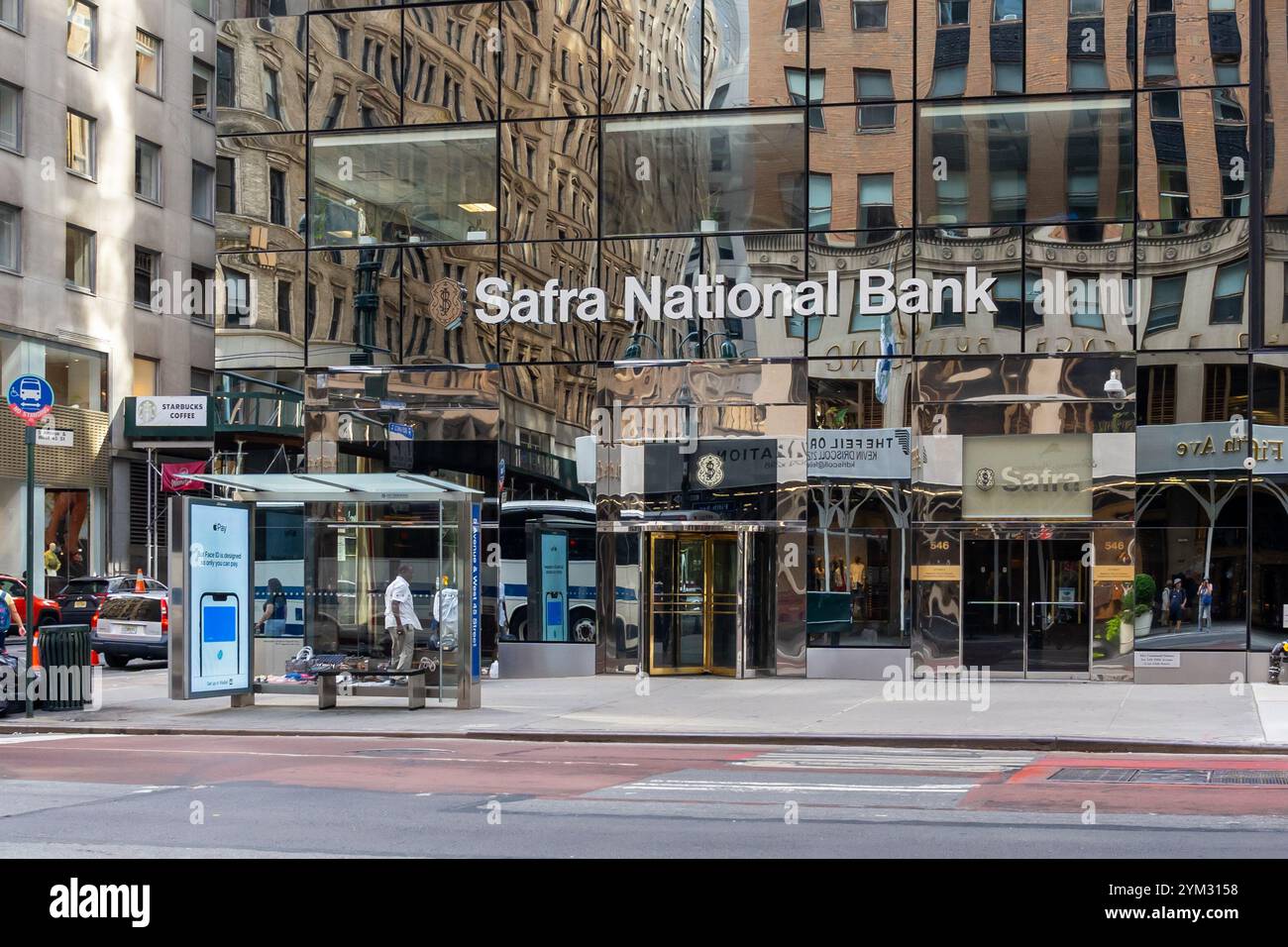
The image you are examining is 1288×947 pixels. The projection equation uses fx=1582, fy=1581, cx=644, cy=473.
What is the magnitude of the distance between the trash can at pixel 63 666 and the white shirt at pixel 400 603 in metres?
3.71

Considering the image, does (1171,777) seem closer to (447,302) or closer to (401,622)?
(401,622)

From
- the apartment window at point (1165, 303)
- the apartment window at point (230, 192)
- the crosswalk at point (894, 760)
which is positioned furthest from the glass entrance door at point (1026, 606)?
the apartment window at point (230, 192)

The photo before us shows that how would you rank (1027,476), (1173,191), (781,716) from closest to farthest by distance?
(781,716), (1173,191), (1027,476)

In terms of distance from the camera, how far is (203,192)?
50.7 m

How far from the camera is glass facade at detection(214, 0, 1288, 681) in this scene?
23.1 metres

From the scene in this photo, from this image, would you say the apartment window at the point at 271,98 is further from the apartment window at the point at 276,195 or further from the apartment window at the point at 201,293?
the apartment window at the point at 201,293

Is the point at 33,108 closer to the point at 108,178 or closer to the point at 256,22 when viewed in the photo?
the point at 108,178

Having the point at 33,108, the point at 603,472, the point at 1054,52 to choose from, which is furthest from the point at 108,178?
A: the point at 1054,52

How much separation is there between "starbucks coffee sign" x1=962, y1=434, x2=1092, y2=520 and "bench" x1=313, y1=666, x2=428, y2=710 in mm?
8844

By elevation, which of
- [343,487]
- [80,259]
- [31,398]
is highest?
[80,259]

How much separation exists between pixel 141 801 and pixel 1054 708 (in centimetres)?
1149

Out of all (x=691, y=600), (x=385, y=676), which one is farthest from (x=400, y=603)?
(x=691, y=600)

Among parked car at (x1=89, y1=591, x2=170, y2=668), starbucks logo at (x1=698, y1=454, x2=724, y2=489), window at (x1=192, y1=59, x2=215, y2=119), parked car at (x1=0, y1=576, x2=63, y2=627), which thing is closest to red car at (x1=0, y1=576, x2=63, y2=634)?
parked car at (x1=0, y1=576, x2=63, y2=627)

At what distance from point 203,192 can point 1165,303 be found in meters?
35.7
